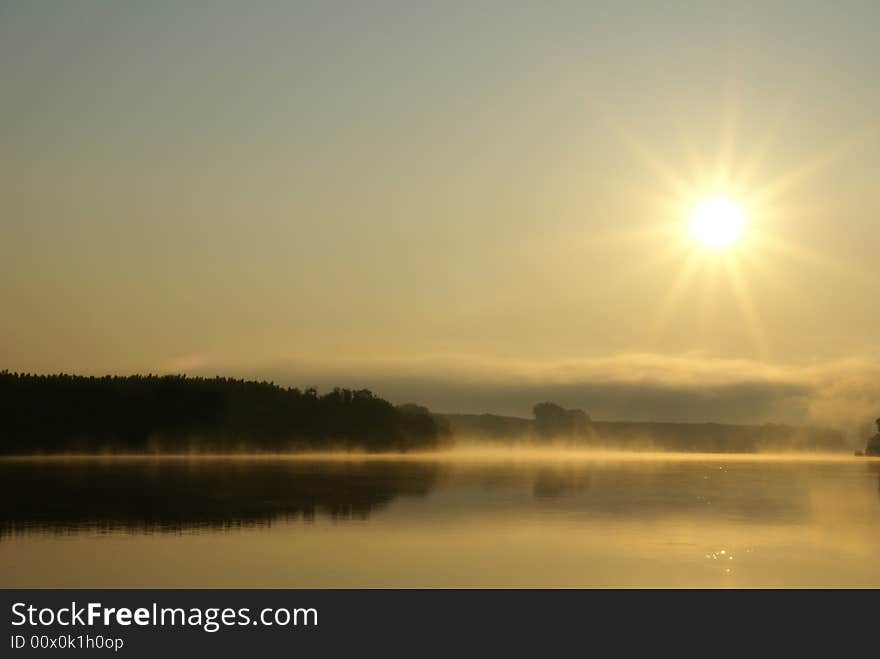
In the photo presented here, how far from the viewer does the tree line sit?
150875 millimetres

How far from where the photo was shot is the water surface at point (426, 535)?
33.2 m

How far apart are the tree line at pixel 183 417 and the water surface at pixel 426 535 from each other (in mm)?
80977

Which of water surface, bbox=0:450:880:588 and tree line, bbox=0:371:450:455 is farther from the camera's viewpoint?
tree line, bbox=0:371:450:455

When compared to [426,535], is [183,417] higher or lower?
higher

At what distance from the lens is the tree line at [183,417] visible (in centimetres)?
15088

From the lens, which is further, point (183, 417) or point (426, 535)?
point (183, 417)

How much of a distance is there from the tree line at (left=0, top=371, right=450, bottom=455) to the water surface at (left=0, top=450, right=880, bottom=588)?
81.0 m

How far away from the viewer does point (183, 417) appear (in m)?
161

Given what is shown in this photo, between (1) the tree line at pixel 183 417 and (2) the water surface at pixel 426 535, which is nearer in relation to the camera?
(2) the water surface at pixel 426 535

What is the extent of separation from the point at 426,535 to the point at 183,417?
4851 inches

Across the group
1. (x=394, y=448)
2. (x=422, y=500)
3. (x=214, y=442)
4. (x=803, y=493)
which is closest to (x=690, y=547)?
(x=422, y=500)

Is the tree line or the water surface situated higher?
the tree line

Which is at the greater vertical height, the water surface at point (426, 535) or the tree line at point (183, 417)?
the tree line at point (183, 417)
